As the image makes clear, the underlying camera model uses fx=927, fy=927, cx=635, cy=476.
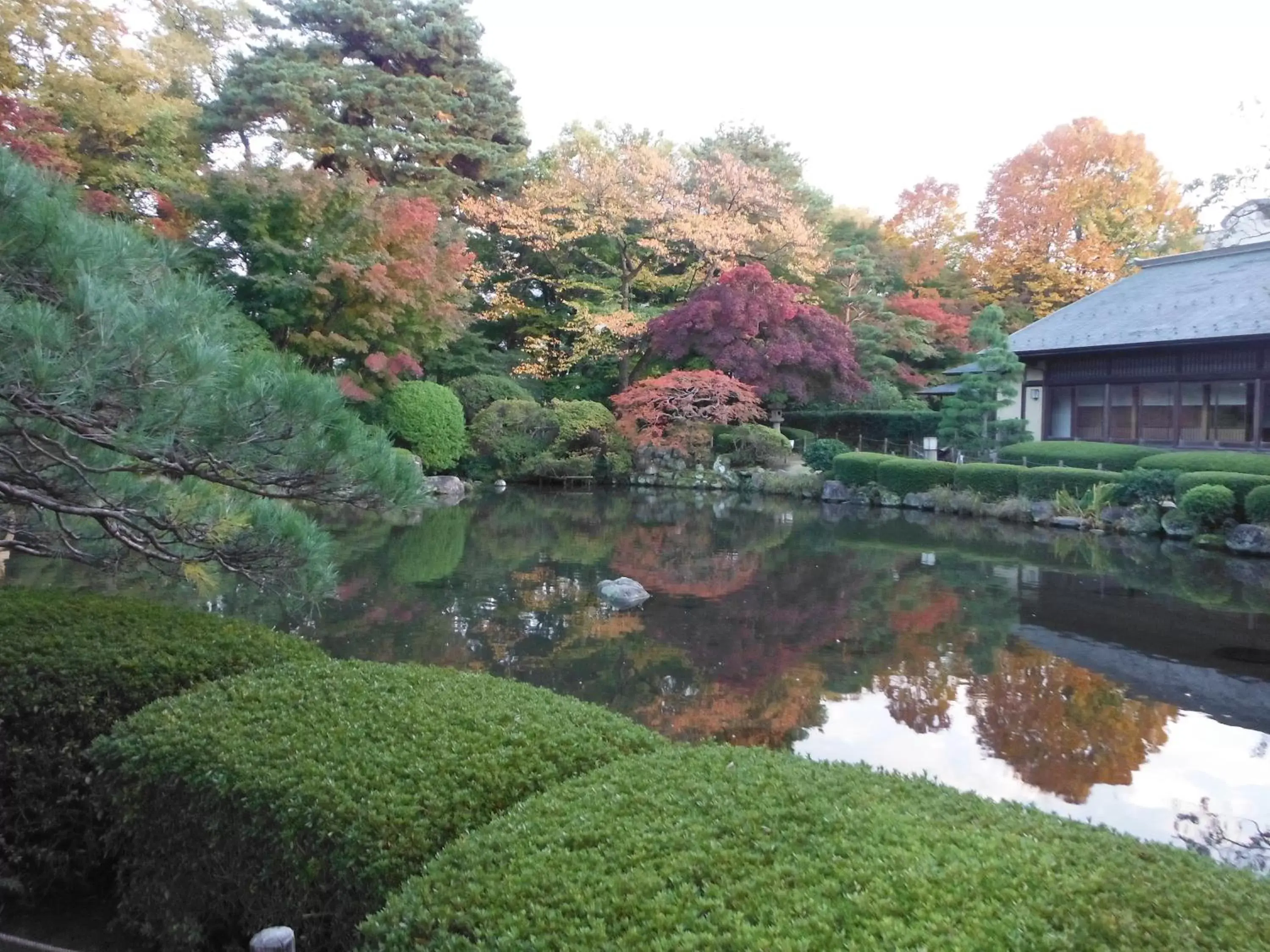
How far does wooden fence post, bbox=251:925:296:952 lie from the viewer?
1.74 meters

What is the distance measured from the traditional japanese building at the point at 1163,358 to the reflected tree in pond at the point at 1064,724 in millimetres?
12251

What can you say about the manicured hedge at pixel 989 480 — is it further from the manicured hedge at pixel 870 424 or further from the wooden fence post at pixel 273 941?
the wooden fence post at pixel 273 941

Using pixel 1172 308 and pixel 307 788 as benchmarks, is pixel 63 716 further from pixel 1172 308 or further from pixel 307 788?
pixel 1172 308

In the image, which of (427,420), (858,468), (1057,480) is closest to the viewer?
(1057,480)

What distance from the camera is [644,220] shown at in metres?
21.1

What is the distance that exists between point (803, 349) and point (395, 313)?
8554 millimetres

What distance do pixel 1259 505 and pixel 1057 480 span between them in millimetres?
3352

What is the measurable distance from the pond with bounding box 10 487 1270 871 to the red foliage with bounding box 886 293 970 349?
12.3 metres

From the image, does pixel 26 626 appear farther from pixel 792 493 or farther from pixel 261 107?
pixel 261 107

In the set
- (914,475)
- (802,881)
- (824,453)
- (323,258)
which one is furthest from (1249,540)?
(323,258)

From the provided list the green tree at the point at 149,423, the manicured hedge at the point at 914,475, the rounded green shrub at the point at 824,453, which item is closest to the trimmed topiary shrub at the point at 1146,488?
the manicured hedge at the point at 914,475

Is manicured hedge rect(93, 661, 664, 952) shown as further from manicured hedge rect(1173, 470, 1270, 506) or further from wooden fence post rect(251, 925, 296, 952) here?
manicured hedge rect(1173, 470, 1270, 506)

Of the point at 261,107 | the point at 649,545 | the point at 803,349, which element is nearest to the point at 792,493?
the point at 803,349

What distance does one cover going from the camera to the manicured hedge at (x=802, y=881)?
4.96 feet
